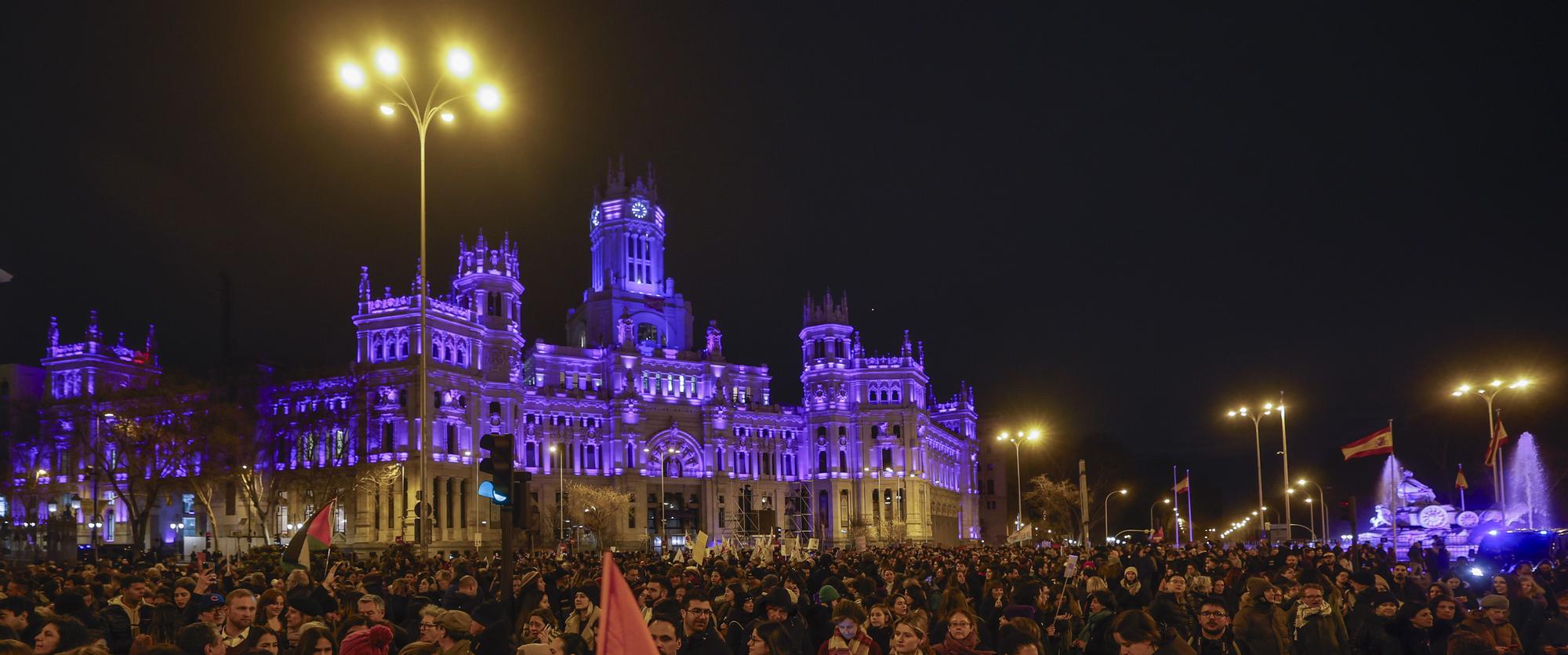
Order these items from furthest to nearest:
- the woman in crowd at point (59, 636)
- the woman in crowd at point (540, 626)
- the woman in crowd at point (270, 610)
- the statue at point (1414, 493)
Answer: the statue at point (1414, 493) → the woman in crowd at point (270, 610) → the woman in crowd at point (540, 626) → the woman in crowd at point (59, 636)

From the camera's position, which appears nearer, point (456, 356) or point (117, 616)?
point (117, 616)

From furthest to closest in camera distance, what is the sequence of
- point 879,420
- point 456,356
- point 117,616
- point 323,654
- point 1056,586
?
point 879,420
point 456,356
point 1056,586
point 117,616
point 323,654

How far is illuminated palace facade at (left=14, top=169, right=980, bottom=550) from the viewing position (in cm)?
7869

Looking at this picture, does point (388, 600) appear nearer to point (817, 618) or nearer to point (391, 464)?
point (817, 618)

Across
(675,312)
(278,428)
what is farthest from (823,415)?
(278,428)

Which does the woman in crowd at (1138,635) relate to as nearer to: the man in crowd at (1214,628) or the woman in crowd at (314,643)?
the man in crowd at (1214,628)

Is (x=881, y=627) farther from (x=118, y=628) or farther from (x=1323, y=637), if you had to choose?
(x=118, y=628)

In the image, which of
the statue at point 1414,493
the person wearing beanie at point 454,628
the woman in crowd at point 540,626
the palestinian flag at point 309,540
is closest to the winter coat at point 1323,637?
the woman in crowd at point 540,626

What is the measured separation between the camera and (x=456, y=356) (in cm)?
8319

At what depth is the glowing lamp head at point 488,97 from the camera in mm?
25078

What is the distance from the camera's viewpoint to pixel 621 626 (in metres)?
6.38

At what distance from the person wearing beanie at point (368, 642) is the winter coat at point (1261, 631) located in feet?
24.2

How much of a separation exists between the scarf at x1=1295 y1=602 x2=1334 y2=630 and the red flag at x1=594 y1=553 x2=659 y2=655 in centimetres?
863

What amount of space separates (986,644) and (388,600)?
28.8ft
